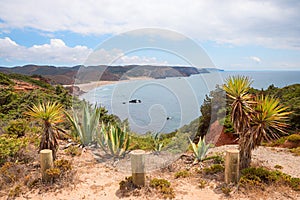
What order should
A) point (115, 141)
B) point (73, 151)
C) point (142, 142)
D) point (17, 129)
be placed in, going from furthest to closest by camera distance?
point (142, 142) → point (17, 129) → point (73, 151) → point (115, 141)

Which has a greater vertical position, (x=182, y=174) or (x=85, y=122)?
(x=85, y=122)

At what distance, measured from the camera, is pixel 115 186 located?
3996 millimetres

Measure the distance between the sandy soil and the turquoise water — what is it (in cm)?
111

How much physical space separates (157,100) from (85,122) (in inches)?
74.2

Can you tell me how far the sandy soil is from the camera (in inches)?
143

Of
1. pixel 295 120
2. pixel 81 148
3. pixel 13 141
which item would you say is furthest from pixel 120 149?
pixel 295 120

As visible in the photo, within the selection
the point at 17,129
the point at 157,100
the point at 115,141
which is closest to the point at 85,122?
the point at 115,141

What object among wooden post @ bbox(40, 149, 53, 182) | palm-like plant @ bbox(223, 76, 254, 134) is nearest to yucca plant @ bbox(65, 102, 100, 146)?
wooden post @ bbox(40, 149, 53, 182)

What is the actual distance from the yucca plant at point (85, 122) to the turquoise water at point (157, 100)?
494mm

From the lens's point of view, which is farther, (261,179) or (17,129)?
(17,129)

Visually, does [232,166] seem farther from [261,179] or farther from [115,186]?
[115,186]

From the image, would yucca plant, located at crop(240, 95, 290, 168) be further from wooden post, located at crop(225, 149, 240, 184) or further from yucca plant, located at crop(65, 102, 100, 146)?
yucca plant, located at crop(65, 102, 100, 146)

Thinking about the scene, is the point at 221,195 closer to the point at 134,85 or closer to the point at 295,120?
the point at 134,85

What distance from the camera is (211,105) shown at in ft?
24.9
